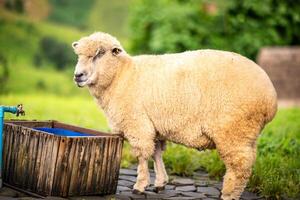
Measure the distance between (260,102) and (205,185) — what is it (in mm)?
1743

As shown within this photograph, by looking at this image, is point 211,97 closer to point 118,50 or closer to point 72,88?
point 118,50

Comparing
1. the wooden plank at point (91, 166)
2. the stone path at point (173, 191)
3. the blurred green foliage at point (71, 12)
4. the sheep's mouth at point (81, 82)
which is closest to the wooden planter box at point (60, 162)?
the wooden plank at point (91, 166)

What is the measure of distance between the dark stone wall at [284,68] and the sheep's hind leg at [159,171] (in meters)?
11.1

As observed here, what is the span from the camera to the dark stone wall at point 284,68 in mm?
17438

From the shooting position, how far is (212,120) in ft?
20.8

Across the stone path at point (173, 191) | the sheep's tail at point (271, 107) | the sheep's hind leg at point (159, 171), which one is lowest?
the stone path at point (173, 191)

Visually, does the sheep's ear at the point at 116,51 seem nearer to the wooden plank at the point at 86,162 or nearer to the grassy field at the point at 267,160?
the wooden plank at the point at 86,162

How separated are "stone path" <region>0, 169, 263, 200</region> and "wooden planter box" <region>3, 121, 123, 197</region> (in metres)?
0.13

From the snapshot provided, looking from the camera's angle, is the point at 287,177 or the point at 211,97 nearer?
the point at 211,97

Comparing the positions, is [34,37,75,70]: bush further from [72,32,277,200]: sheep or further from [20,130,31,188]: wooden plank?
[20,130,31,188]: wooden plank

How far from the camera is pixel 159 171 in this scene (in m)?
7.09

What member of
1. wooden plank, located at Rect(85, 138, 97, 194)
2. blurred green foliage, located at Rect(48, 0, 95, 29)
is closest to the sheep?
wooden plank, located at Rect(85, 138, 97, 194)

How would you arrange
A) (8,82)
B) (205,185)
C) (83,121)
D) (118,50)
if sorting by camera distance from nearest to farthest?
(118,50) → (205,185) → (83,121) → (8,82)

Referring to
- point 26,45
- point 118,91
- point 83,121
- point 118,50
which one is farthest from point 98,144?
point 26,45
